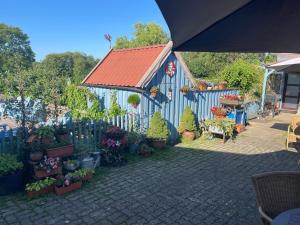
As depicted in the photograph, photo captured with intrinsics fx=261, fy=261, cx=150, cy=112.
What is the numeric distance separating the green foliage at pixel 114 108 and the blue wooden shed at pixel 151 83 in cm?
15

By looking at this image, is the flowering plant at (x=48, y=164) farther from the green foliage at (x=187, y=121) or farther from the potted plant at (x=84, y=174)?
the green foliage at (x=187, y=121)

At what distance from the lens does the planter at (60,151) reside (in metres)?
5.82

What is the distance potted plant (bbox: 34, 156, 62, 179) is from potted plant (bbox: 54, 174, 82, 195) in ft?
0.71

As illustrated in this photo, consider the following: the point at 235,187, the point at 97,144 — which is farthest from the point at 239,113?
the point at 97,144

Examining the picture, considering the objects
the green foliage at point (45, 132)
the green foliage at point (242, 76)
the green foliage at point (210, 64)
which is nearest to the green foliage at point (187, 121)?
the green foliage at point (45, 132)

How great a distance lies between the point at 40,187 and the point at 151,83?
4.84 m

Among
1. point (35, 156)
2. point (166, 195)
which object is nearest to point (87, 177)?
point (35, 156)

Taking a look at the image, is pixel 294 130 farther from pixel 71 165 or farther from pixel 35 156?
pixel 35 156

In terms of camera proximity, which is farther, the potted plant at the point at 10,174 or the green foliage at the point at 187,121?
the green foliage at the point at 187,121

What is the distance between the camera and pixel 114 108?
9.20 m

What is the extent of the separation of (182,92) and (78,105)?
13.7ft

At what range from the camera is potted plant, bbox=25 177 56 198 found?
17.2 ft

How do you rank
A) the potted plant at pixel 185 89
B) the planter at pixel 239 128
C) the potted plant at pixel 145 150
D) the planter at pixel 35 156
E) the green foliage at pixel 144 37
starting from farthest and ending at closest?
1. the green foliage at pixel 144 37
2. the planter at pixel 239 128
3. the potted plant at pixel 185 89
4. the potted plant at pixel 145 150
5. the planter at pixel 35 156

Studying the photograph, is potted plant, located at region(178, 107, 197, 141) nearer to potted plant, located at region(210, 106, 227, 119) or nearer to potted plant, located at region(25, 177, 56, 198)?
potted plant, located at region(210, 106, 227, 119)
